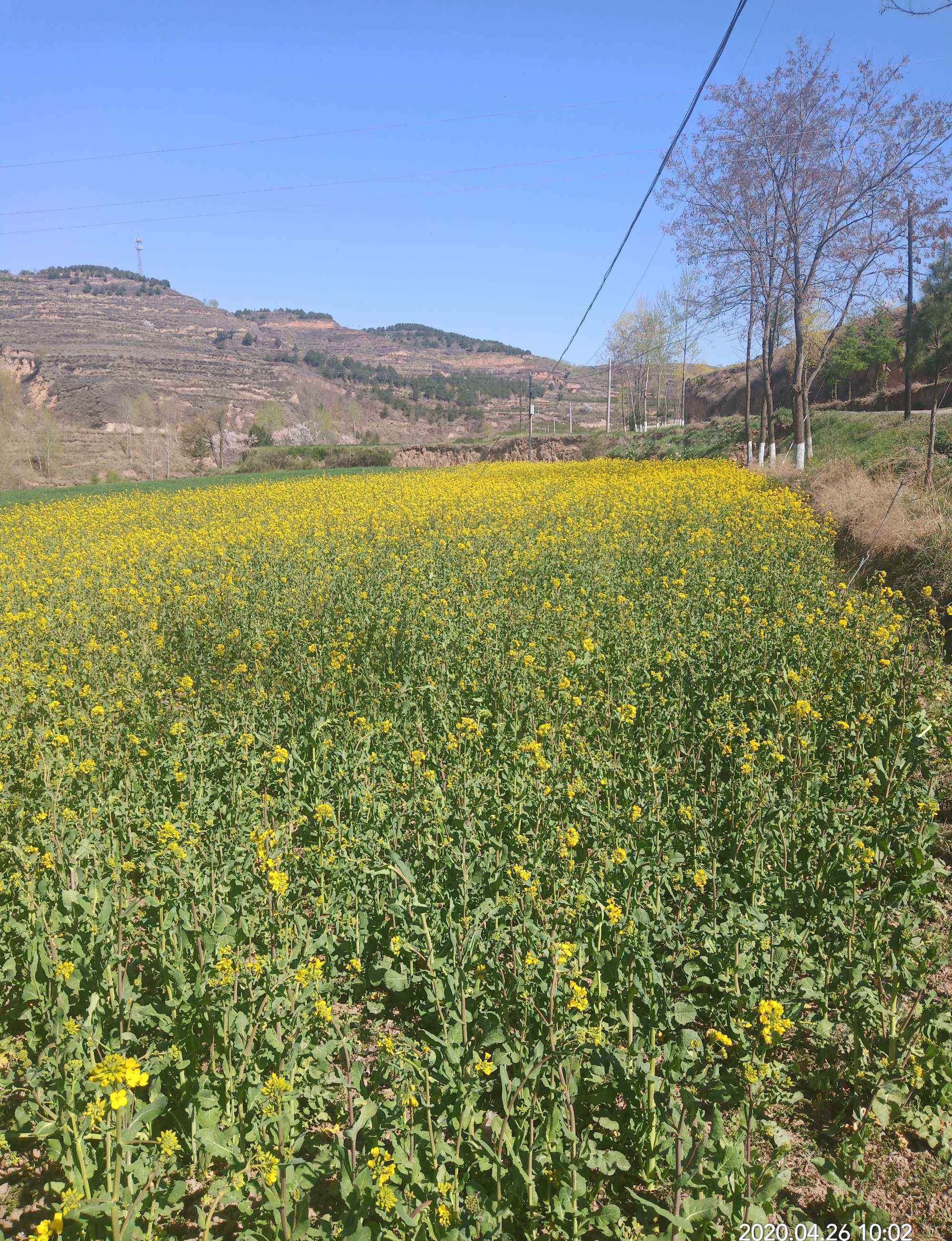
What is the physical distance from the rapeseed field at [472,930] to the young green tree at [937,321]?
119 ft

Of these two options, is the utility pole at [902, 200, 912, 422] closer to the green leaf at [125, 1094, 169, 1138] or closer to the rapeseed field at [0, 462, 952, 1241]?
the rapeseed field at [0, 462, 952, 1241]

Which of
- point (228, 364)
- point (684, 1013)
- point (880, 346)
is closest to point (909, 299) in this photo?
point (880, 346)

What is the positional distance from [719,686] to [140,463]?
65.1 metres

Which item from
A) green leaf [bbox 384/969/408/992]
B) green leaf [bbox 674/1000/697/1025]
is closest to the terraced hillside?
green leaf [bbox 384/969/408/992]

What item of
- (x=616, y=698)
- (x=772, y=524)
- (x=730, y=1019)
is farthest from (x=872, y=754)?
(x=772, y=524)

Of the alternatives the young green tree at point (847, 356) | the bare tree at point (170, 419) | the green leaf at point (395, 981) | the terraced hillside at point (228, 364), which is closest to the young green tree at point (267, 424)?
the bare tree at point (170, 419)

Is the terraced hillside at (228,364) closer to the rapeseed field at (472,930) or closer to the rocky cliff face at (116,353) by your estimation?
the rocky cliff face at (116,353)

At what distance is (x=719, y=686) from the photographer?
19.7 feet

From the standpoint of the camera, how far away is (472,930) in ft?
10.8

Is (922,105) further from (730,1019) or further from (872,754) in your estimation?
(730,1019)

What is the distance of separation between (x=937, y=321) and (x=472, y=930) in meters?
43.6

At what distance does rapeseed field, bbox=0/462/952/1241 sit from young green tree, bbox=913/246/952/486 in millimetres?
36370

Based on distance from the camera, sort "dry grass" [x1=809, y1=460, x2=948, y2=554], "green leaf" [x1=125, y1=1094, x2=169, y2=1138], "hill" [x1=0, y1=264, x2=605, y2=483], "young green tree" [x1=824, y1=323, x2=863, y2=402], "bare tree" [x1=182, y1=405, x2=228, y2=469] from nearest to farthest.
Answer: "green leaf" [x1=125, y1=1094, x2=169, y2=1138] < "dry grass" [x1=809, y1=460, x2=948, y2=554] < "young green tree" [x1=824, y1=323, x2=863, y2=402] < "bare tree" [x1=182, y1=405, x2=228, y2=469] < "hill" [x1=0, y1=264, x2=605, y2=483]

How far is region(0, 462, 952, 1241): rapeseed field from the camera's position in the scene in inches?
98.4
